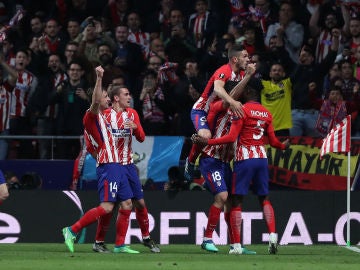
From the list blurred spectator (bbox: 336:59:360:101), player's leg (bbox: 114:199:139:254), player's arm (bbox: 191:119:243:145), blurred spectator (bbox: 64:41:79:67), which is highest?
blurred spectator (bbox: 64:41:79:67)

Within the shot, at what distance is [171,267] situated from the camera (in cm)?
1214

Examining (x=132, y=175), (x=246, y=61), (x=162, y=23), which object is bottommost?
(x=132, y=175)

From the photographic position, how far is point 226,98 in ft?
46.5

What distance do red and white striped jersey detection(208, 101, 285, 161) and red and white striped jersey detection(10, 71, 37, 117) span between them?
637 centimetres

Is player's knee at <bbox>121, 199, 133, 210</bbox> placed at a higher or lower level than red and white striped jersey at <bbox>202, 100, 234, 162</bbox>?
lower

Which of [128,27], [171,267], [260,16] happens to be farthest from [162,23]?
[171,267]

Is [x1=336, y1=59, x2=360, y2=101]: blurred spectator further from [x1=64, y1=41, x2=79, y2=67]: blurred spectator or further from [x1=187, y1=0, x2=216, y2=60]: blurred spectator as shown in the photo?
[x1=64, y1=41, x2=79, y2=67]: blurred spectator

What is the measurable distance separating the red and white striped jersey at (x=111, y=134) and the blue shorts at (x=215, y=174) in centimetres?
104

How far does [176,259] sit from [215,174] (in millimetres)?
1728

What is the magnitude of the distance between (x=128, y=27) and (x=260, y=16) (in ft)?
8.73

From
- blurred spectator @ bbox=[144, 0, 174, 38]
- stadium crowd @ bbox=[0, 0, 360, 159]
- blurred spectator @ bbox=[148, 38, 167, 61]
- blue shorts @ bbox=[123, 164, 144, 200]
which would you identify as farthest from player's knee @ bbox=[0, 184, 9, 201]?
blurred spectator @ bbox=[144, 0, 174, 38]

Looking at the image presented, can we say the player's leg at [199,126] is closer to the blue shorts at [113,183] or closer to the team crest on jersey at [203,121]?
the team crest on jersey at [203,121]

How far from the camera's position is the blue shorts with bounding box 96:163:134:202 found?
14383 mm

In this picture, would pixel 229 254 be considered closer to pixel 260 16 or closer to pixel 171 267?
pixel 171 267
